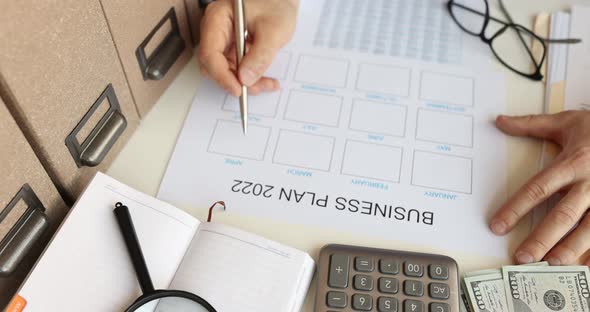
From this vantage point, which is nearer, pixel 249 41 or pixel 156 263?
pixel 156 263

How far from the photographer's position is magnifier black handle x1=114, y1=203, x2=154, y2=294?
51 centimetres

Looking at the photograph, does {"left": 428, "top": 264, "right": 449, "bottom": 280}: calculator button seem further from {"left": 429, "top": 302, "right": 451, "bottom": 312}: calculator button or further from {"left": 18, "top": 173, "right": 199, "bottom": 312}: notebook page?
{"left": 18, "top": 173, "right": 199, "bottom": 312}: notebook page

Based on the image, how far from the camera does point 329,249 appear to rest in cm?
56

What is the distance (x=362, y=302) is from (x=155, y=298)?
204 mm

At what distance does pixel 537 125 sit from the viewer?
655mm

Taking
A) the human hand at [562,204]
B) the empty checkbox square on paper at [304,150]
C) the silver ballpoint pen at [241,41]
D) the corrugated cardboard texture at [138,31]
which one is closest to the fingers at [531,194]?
the human hand at [562,204]

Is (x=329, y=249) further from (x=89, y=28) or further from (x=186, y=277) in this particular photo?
(x=89, y=28)

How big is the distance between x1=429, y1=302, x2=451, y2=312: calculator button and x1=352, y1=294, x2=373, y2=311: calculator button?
60 millimetres

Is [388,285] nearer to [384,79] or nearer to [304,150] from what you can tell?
[304,150]

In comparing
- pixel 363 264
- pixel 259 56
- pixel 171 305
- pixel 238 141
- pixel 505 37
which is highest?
pixel 505 37

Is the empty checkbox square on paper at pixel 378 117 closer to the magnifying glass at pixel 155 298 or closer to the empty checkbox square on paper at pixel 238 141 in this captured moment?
the empty checkbox square on paper at pixel 238 141

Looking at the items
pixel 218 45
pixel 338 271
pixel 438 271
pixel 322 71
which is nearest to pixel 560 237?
pixel 438 271

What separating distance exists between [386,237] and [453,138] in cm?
17

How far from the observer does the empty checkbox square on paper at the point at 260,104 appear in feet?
2.27
